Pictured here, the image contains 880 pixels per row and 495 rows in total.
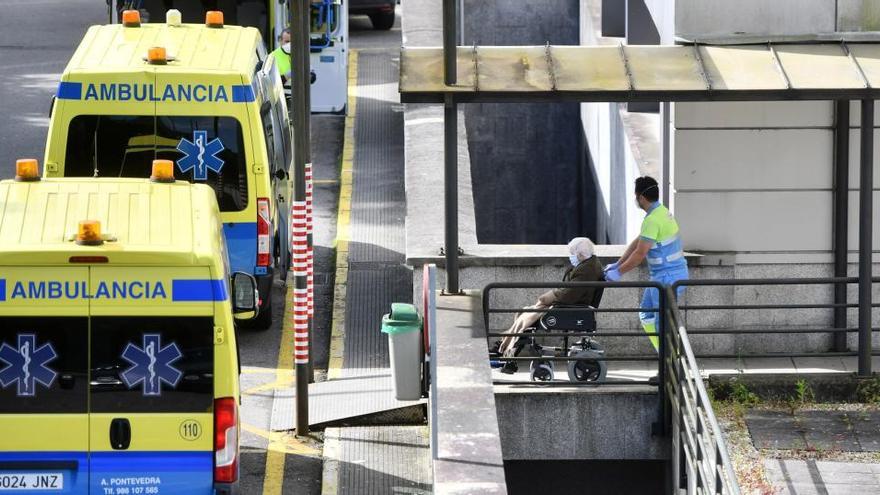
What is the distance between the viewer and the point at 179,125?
46.3ft

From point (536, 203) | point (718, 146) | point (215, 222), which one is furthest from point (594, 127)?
point (215, 222)

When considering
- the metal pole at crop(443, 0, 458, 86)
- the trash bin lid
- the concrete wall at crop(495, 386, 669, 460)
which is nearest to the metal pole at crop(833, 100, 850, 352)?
the concrete wall at crop(495, 386, 669, 460)

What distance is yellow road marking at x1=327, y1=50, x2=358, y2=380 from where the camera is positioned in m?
14.7

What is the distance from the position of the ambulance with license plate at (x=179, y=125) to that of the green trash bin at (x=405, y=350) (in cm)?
294

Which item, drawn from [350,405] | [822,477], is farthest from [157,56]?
[822,477]

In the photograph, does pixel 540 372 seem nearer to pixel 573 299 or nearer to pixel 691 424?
pixel 573 299

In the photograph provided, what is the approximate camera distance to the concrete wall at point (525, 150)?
23641mm

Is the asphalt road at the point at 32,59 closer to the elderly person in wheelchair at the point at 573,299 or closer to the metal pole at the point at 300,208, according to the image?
the metal pole at the point at 300,208

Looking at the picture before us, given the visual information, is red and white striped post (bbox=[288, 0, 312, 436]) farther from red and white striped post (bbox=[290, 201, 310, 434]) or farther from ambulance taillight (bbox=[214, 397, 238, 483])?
ambulance taillight (bbox=[214, 397, 238, 483])

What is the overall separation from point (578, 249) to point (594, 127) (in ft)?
28.2

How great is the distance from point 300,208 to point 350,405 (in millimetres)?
1664

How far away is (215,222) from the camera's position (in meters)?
10.0

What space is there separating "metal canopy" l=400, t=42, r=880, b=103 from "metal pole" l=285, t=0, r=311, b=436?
79cm

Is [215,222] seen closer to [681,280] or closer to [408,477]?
[408,477]
